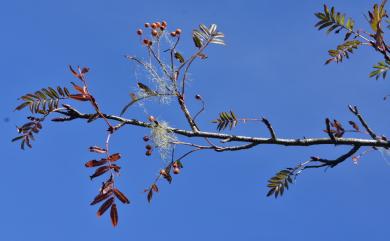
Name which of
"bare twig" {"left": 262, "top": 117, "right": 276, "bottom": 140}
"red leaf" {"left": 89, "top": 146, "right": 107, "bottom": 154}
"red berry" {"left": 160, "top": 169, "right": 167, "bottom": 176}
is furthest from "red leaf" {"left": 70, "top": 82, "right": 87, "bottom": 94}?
"bare twig" {"left": 262, "top": 117, "right": 276, "bottom": 140}

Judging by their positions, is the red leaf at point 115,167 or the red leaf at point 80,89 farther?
the red leaf at point 115,167

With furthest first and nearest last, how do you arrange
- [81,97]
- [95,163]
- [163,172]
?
[163,172] < [95,163] < [81,97]

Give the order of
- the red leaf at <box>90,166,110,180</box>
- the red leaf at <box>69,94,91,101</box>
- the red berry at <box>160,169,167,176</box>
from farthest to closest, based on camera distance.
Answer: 1. the red berry at <box>160,169,167,176</box>
2. the red leaf at <box>90,166,110,180</box>
3. the red leaf at <box>69,94,91,101</box>

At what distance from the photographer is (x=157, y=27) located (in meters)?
3.15

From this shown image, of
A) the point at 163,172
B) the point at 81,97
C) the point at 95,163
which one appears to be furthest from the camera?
the point at 163,172

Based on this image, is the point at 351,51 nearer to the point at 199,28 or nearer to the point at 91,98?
the point at 199,28

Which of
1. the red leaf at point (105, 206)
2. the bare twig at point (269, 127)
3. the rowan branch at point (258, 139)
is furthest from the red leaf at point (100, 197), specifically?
the bare twig at point (269, 127)

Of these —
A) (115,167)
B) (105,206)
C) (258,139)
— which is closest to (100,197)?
(105,206)

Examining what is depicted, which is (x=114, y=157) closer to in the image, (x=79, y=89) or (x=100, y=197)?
(x=100, y=197)

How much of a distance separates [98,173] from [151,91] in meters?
0.56

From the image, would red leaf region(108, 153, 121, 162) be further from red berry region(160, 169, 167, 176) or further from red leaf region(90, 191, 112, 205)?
red berry region(160, 169, 167, 176)

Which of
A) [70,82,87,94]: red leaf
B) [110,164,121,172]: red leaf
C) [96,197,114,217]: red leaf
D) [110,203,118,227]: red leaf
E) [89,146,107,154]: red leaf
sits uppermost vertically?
[70,82,87,94]: red leaf

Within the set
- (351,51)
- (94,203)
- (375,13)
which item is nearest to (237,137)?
(94,203)

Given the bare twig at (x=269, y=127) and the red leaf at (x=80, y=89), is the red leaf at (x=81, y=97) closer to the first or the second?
the red leaf at (x=80, y=89)
